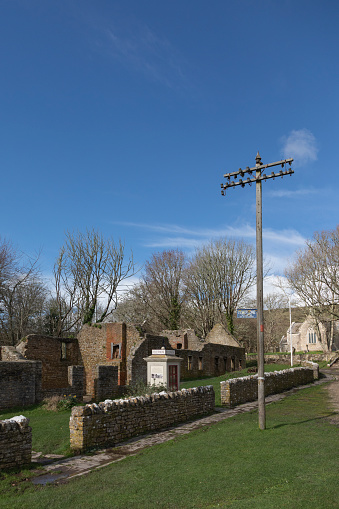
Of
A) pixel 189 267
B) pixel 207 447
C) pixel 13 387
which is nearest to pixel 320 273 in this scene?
pixel 189 267

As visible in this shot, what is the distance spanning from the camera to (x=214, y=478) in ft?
23.5

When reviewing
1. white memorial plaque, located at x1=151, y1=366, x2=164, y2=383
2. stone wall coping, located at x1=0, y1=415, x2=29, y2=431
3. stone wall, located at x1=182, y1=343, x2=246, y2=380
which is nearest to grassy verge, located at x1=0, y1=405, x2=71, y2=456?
stone wall coping, located at x1=0, y1=415, x2=29, y2=431

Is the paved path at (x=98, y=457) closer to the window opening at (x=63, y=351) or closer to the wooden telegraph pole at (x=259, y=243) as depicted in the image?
the wooden telegraph pole at (x=259, y=243)

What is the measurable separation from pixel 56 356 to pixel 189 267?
23.8m

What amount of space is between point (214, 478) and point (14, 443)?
404 cm

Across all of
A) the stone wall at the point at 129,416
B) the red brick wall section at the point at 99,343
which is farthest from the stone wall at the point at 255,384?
the red brick wall section at the point at 99,343

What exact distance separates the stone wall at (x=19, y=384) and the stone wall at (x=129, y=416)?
29.1 ft

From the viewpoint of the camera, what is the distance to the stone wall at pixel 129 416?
9.80 meters

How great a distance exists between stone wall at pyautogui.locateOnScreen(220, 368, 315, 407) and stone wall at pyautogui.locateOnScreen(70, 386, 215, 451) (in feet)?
5.52

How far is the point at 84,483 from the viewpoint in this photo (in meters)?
7.35

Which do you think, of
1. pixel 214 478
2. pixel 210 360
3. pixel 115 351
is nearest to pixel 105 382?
pixel 115 351

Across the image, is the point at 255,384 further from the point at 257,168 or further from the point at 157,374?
the point at 257,168

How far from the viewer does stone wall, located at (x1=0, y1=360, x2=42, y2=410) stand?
1847cm

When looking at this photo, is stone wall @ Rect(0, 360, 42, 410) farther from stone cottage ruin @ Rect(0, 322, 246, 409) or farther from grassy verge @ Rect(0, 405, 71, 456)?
grassy verge @ Rect(0, 405, 71, 456)
